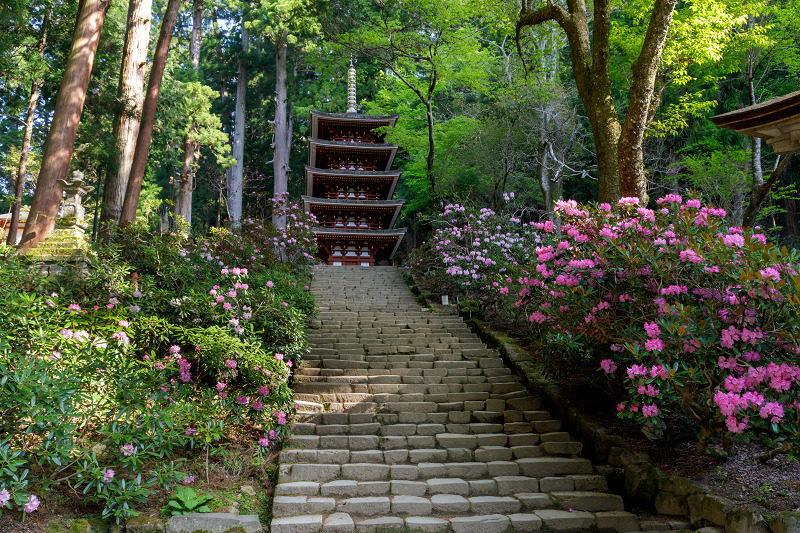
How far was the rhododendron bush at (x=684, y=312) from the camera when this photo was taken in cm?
368

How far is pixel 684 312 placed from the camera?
13.0 ft

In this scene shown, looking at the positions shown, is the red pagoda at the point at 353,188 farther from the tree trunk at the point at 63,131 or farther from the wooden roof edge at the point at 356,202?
the tree trunk at the point at 63,131

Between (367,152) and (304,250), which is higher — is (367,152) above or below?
above

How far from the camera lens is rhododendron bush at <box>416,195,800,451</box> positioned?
368cm

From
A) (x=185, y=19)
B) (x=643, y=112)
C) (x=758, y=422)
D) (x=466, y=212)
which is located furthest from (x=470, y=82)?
(x=185, y=19)

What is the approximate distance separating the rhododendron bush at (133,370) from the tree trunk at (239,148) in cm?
1744

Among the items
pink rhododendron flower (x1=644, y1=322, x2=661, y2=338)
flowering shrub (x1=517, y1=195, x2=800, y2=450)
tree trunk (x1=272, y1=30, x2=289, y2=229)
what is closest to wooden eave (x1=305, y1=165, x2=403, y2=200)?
tree trunk (x1=272, y1=30, x2=289, y2=229)

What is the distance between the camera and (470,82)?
16484mm

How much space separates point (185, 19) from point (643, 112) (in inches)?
1238

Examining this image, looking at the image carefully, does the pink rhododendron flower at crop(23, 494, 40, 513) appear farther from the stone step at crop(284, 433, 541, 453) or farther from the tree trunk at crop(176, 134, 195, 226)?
the tree trunk at crop(176, 134, 195, 226)

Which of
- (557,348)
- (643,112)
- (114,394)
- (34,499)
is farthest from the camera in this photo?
(643,112)

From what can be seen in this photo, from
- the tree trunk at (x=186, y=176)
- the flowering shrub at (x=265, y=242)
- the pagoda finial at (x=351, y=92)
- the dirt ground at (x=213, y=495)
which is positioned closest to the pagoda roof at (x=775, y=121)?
the dirt ground at (x=213, y=495)

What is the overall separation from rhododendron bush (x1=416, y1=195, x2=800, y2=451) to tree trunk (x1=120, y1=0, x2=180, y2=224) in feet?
22.0

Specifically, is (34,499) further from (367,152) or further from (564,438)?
(367,152)
